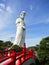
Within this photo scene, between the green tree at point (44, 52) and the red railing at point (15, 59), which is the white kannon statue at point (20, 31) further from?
the red railing at point (15, 59)

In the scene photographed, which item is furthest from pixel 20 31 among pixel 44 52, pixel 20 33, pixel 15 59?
pixel 15 59

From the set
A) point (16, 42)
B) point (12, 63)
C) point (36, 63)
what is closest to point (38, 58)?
point (36, 63)

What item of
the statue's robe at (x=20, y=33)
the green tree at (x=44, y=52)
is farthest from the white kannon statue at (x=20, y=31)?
the green tree at (x=44, y=52)

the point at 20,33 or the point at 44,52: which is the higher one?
the point at 20,33

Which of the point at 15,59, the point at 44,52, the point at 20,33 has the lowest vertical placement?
the point at 15,59

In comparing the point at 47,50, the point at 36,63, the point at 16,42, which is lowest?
the point at 36,63

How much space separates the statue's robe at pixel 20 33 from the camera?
2603 centimetres

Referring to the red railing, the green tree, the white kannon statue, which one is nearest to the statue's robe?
the white kannon statue

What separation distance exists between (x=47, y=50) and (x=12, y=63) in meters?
6.54

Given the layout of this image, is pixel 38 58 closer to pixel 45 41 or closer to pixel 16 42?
pixel 45 41

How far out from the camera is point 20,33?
2633 cm

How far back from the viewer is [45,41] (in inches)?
532

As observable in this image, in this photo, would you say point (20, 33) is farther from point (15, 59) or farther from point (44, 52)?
point (15, 59)

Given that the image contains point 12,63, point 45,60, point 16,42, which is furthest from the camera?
point 16,42
